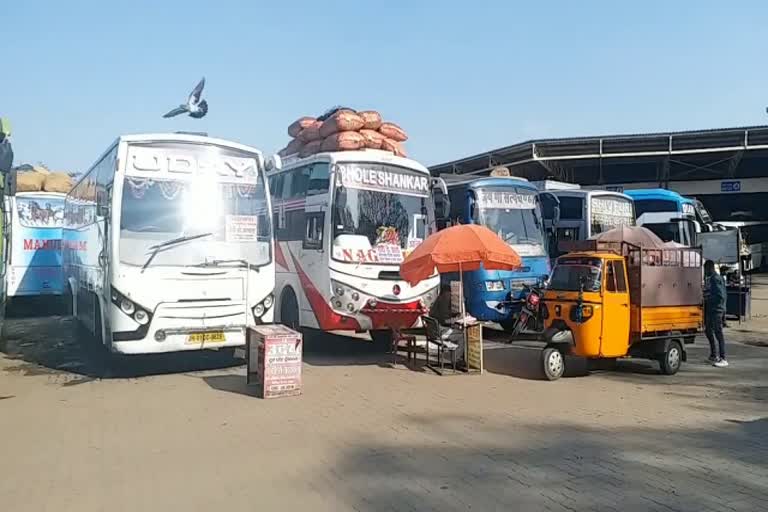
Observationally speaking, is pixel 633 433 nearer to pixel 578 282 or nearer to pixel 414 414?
pixel 414 414

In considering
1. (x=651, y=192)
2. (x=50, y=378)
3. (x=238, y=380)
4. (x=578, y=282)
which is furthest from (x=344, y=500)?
(x=651, y=192)

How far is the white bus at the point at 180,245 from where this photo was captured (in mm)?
8680

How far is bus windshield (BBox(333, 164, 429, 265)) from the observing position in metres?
10.6

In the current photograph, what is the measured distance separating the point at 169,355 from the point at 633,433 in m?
7.73

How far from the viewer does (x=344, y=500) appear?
187 inches

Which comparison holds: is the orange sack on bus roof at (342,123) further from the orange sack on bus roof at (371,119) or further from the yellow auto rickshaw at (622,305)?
the yellow auto rickshaw at (622,305)

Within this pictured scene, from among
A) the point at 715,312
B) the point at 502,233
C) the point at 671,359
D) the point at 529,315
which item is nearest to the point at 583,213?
the point at 502,233

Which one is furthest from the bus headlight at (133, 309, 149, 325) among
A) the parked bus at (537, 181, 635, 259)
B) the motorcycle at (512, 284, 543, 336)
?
the parked bus at (537, 181, 635, 259)

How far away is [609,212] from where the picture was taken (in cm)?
1673

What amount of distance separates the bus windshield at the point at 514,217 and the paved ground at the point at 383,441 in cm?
404

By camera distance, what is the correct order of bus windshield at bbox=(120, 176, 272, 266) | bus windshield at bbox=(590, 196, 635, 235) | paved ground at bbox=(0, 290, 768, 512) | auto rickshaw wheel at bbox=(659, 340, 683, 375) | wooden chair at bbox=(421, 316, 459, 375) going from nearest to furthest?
1. paved ground at bbox=(0, 290, 768, 512)
2. bus windshield at bbox=(120, 176, 272, 266)
3. auto rickshaw wheel at bbox=(659, 340, 683, 375)
4. wooden chair at bbox=(421, 316, 459, 375)
5. bus windshield at bbox=(590, 196, 635, 235)

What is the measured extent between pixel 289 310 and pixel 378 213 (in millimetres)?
2603

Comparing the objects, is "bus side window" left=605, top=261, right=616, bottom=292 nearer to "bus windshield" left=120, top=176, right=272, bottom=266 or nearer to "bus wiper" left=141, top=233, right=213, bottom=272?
"bus windshield" left=120, top=176, right=272, bottom=266

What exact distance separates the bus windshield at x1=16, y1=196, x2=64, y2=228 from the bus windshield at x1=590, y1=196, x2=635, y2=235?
13751mm
